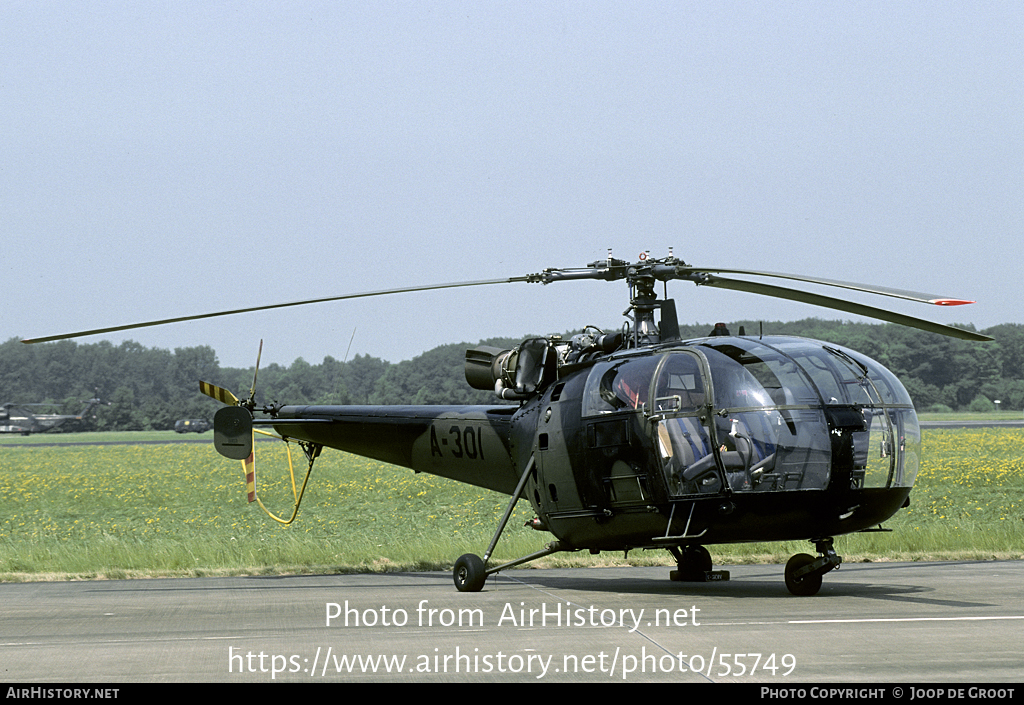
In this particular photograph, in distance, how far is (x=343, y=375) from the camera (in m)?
43.2

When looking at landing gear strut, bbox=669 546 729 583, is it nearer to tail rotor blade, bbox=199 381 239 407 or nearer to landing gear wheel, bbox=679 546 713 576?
landing gear wheel, bbox=679 546 713 576

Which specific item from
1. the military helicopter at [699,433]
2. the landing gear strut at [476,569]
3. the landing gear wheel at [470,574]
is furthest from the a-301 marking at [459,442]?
the landing gear wheel at [470,574]

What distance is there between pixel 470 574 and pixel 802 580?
3.86 m

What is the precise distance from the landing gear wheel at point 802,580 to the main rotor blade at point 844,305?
2.79m

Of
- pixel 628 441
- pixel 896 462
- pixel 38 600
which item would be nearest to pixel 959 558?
pixel 896 462

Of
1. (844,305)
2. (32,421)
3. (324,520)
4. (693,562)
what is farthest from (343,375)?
(32,421)

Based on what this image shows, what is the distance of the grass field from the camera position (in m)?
17.3

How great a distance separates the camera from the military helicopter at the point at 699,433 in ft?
36.2

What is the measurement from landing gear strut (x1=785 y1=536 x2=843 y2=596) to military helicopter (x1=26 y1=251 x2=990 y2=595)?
2 centimetres

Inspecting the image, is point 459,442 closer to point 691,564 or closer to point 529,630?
point 691,564

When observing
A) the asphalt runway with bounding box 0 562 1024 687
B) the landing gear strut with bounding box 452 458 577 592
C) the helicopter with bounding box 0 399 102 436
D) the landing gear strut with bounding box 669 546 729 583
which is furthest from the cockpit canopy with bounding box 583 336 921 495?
the helicopter with bounding box 0 399 102 436

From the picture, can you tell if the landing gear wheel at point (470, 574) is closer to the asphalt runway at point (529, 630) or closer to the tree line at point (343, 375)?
the asphalt runway at point (529, 630)

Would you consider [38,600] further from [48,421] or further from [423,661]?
[48,421]

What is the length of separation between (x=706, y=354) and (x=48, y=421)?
339 ft
